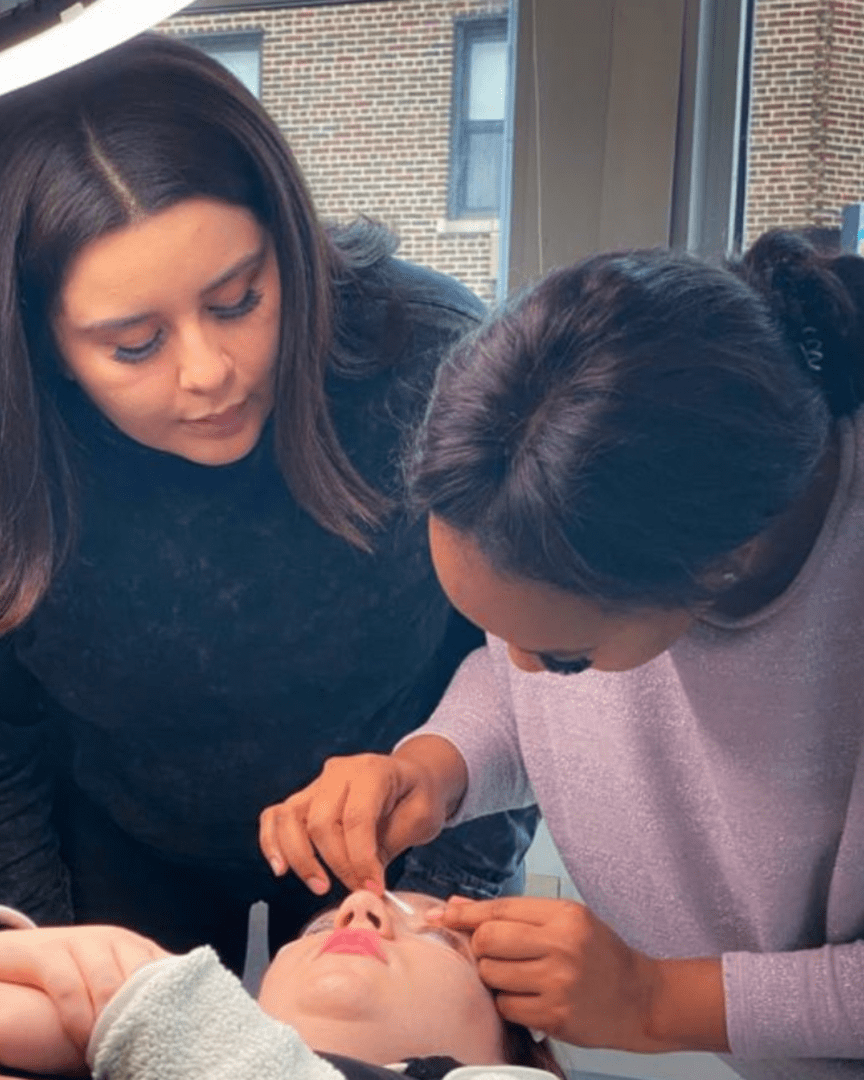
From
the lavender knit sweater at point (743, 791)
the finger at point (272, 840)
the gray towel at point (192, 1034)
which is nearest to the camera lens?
the gray towel at point (192, 1034)

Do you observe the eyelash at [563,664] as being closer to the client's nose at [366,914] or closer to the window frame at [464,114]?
the client's nose at [366,914]

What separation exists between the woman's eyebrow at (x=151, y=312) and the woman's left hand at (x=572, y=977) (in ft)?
1.03

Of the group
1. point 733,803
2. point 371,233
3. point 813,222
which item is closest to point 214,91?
point 371,233

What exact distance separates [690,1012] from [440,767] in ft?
0.55

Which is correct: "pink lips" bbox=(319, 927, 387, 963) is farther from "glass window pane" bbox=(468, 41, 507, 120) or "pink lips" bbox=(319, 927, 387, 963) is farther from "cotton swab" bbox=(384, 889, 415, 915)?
"glass window pane" bbox=(468, 41, 507, 120)

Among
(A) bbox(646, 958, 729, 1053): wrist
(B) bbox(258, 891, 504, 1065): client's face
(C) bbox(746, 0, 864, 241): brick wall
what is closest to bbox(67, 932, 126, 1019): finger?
(B) bbox(258, 891, 504, 1065): client's face

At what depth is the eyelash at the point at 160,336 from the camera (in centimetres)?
72

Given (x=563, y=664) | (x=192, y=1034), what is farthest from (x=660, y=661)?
(x=192, y=1034)

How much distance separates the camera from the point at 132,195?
2.30ft

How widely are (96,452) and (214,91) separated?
0.19 metres

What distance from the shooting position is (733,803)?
0.69 metres

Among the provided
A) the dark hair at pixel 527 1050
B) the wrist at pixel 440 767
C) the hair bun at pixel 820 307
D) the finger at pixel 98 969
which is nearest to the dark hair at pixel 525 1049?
the dark hair at pixel 527 1050

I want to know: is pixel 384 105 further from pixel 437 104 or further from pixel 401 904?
pixel 401 904

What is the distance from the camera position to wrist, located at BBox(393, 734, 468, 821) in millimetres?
765
